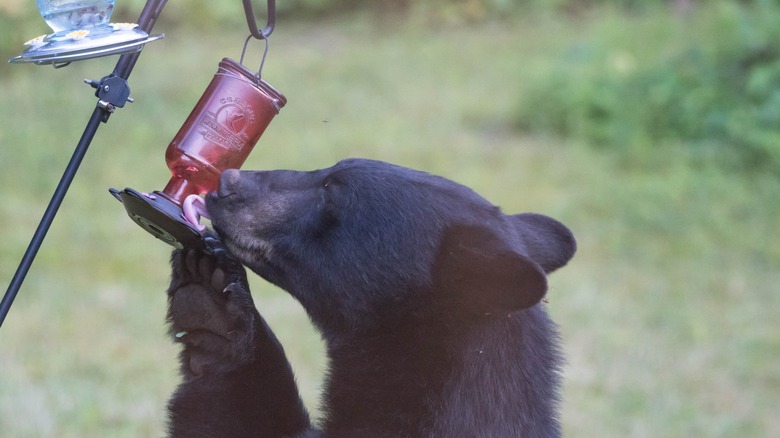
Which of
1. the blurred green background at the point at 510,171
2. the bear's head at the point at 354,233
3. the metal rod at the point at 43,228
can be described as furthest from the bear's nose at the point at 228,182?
the blurred green background at the point at 510,171

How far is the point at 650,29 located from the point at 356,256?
9.21 metres

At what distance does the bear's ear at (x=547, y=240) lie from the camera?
3207mm

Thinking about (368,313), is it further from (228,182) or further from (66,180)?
(66,180)

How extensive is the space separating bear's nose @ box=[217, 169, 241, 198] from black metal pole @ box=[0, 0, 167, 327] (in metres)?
0.49

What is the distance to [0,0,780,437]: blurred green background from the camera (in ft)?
18.5

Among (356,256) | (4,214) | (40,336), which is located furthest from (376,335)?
(4,214)

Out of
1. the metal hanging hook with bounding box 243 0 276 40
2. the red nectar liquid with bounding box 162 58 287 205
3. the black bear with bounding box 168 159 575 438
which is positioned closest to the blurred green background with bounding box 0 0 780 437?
the black bear with bounding box 168 159 575 438

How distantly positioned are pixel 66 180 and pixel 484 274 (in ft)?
3.47

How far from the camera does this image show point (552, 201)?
8.27 metres

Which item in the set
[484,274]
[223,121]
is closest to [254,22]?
[223,121]

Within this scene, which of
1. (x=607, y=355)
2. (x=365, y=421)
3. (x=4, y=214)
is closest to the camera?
(x=365, y=421)

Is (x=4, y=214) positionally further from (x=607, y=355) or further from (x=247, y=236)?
(x=247, y=236)

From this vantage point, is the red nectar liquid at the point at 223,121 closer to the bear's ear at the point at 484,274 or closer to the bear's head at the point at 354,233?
the bear's head at the point at 354,233

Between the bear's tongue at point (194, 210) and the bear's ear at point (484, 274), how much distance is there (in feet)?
2.14
